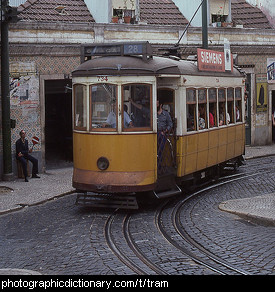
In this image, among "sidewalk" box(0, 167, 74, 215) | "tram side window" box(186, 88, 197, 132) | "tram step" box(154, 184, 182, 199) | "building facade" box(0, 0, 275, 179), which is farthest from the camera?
"building facade" box(0, 0, 275, 179)

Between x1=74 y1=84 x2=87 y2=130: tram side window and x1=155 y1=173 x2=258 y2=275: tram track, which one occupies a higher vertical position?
x1=74 y1=84 x2=87 y2=130: tram side window

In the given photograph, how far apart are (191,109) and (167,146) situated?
1.33m

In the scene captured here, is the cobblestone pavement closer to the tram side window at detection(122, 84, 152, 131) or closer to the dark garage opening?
the tram side window at detection(122, 84, 152, 131)

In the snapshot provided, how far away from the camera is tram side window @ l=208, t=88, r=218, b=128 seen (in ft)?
50.2

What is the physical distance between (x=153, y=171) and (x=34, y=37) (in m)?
7.84

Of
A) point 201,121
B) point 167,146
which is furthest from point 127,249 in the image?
point 201,121

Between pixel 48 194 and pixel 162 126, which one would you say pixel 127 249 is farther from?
pixel 48 194

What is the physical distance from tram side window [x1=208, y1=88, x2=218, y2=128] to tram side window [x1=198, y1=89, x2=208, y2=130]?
1.16 feet

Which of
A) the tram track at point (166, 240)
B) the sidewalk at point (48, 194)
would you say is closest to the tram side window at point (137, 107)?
the tram track at point (166, 240)

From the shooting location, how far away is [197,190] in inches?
608

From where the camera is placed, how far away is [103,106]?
40.6ft

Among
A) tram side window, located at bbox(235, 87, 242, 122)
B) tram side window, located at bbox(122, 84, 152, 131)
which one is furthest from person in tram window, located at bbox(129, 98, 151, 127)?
tram side window, located at bbox(235, 87, 242, 122)

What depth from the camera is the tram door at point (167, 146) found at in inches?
511
